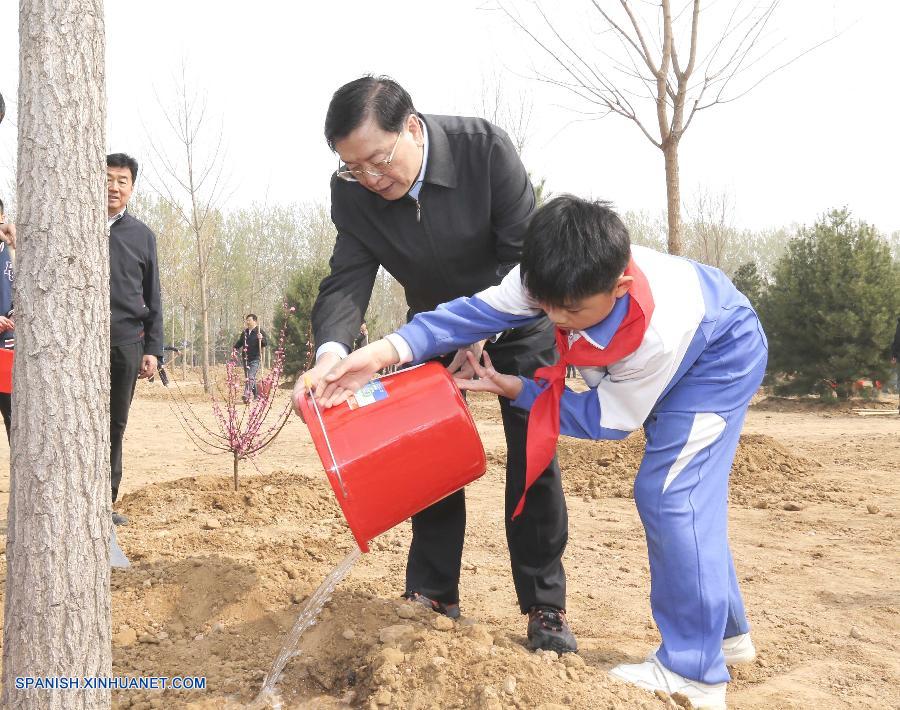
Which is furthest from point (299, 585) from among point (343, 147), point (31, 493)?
point (343, 147)

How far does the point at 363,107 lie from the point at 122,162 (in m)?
2.14

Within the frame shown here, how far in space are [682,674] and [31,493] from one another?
1.67 m

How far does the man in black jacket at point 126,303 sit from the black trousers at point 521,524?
180 cm

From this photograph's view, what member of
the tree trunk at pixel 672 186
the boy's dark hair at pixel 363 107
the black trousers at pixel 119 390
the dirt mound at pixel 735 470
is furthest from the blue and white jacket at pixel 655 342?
the tree trunk at pixel 672 186

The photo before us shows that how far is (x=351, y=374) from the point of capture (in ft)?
7.15

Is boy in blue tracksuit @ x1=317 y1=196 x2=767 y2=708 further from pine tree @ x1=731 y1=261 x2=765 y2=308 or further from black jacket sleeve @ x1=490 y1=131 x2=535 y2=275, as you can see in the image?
pine tree @ x1=731 y1=261 x2=765 y2=308

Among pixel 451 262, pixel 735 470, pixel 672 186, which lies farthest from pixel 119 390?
pixel 672 186

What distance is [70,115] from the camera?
1.70m

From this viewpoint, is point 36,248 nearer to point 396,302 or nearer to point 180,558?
point 180,558

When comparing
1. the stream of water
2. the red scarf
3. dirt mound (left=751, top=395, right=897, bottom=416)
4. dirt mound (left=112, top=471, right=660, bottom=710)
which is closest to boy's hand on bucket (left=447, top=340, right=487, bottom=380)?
the red scarf

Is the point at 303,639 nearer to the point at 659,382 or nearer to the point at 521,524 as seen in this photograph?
the point at 521,524

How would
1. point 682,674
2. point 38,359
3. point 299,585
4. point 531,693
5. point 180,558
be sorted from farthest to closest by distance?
point 180,558, point 299,585, point 682,674, point 531,693, point 38,359

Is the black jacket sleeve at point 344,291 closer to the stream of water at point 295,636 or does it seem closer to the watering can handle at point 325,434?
the watering can handle at point 325,434

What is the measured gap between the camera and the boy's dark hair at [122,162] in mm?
3797
